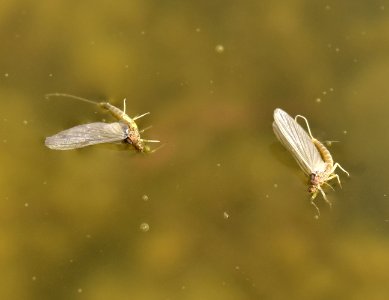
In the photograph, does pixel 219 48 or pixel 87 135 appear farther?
pixel 219 48

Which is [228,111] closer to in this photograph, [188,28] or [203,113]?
[203,113]

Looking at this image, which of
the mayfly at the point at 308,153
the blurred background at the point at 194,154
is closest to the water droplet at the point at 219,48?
the blurred background at the point at 194,154

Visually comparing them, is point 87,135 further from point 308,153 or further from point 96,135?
point 308,153

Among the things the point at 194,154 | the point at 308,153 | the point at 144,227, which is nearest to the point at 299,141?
the point at 308,153

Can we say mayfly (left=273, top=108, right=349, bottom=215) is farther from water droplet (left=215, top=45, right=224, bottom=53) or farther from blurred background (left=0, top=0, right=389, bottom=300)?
water droplet (left=215, top=45, right=224, bottom=53)

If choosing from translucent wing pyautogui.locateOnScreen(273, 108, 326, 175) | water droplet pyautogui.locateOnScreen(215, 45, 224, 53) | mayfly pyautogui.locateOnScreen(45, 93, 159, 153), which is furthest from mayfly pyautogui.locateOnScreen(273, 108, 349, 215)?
mayfly pyautogui.locateOnScreen(45, 93, 159, 153)

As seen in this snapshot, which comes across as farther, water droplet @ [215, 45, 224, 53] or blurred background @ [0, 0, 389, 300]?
water droplet @ [215, 45, 224, 53]

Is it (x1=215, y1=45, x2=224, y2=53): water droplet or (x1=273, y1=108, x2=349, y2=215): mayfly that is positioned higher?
(x1=215, y1=45, x2=224, y2=53): water droplet
